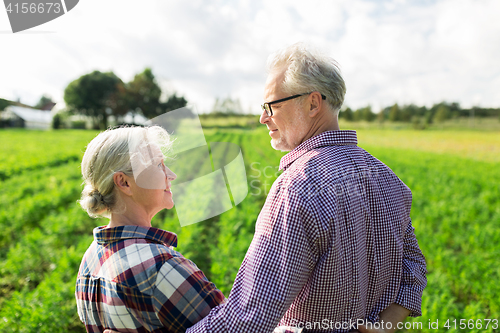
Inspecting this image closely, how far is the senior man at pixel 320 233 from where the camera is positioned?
1.11 metres

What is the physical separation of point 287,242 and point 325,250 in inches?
6.9

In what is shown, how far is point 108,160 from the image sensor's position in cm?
136

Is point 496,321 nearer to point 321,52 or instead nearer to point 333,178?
point 333,178

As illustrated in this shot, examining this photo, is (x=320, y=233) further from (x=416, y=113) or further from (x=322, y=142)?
(x=416, y=113)

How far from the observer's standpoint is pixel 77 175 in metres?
12.2

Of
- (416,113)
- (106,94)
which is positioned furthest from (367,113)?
(106,94)

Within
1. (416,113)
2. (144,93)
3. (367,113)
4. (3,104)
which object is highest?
(144,93)

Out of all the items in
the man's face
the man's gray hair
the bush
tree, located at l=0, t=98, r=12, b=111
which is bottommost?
the man's face

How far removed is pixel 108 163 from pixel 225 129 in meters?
0.98

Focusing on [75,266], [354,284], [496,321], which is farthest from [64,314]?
[496,321]

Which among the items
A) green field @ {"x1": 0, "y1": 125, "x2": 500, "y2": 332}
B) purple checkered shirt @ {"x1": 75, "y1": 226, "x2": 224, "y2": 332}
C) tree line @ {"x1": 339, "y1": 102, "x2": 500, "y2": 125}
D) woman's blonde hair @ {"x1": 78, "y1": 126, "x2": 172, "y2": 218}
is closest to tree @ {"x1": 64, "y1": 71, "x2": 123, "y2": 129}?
tree line @ {"x1": 339, "y1": 102, "x2": 500, "y2": 125}

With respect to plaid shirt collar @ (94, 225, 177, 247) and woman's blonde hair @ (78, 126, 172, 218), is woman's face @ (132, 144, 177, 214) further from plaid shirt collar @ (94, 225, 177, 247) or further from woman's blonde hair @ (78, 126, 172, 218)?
plaid shirt collar @ (94, 225, 177, 247)

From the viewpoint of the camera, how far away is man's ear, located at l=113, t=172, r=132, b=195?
1.38m

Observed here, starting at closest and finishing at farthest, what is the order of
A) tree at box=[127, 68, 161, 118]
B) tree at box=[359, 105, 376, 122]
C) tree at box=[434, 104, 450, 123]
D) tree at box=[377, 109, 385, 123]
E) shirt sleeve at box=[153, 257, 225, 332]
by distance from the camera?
shirt sleeve at box=[153, 257, 225, 332] < tree at box=[127, 68, 161, 118] < tree at box=[359, 105, 376, 122] < tree at box=[434, 104, 450, 123] < tree at box=[377, 109, 385, 123]
